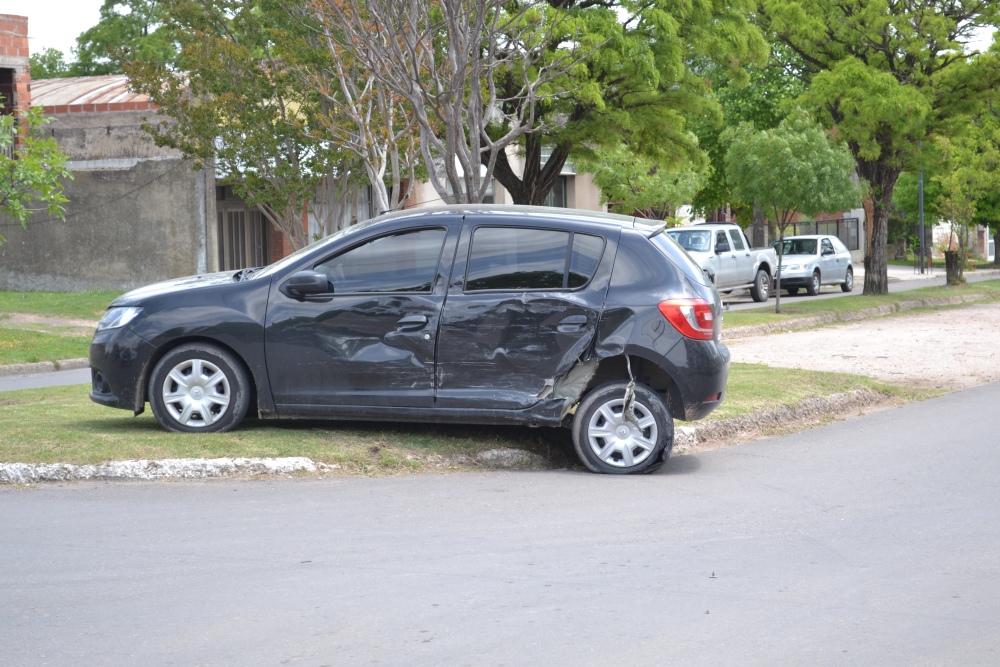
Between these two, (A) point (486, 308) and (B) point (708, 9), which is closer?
(A) point (486, 308)

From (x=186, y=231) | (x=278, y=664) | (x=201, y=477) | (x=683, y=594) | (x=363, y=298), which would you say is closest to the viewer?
(x=278, y=664)

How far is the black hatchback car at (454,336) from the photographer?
27.3 ft

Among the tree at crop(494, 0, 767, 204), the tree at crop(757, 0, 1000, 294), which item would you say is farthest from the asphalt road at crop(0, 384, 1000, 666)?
the tree at crop(757, 0, 1000, 294)

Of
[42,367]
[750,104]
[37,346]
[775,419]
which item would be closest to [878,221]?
[750,104]

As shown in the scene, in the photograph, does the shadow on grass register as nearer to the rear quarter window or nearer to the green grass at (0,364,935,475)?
the green grass at (0,364,935,475)

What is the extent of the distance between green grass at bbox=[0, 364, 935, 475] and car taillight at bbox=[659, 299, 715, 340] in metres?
1.32

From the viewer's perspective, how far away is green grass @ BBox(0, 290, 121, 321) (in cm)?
2431

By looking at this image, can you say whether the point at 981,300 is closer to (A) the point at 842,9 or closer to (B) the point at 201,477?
→ (A) the point at 842,9

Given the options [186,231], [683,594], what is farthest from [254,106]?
[683,594]

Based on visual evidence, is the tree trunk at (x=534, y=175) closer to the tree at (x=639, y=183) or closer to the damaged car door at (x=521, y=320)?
the damaged car door at (x=521, y=320)

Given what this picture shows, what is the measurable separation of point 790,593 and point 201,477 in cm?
410

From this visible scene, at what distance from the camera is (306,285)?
333 inches

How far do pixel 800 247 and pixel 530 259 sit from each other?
91.7ft

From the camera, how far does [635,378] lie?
28.1ft
